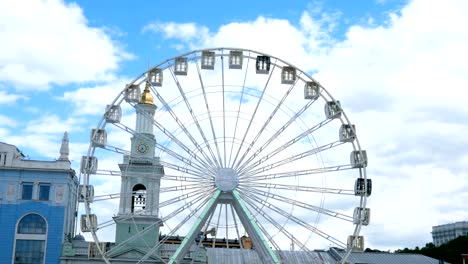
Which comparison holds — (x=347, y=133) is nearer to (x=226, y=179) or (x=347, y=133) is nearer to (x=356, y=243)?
(x=356, y=243)

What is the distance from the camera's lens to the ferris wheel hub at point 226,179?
49.1 metres

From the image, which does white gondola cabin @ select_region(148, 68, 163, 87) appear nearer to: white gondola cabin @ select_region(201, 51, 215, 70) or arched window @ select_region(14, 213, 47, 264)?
white gondola cabin @ select_region(201, 51, 215, 70)

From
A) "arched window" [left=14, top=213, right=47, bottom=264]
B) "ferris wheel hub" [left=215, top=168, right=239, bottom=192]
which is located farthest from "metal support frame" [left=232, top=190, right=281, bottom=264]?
Answer: "arched window" [left=14, top=213, right=47, bottom=264]

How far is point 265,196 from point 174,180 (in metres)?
6.35

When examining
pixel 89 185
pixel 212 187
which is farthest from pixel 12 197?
pixel 212 187

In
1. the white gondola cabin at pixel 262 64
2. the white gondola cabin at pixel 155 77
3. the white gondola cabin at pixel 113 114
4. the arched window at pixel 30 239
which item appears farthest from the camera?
the arched window at pixel 30 239

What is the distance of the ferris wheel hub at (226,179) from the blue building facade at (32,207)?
31.3m

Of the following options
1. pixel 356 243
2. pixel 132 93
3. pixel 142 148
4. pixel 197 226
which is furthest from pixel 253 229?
pixel 142 148

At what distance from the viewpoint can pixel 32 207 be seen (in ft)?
246

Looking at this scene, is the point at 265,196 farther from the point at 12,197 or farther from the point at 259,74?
the point at 12,197

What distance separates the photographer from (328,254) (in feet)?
265

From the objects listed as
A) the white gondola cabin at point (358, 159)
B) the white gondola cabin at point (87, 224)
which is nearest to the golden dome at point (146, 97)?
the white gondola cabin at point (87, 224)

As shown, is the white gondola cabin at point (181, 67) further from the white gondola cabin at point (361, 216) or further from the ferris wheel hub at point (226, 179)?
the white gondola cabin at point (361, 216)

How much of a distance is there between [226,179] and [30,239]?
33.4 metres
